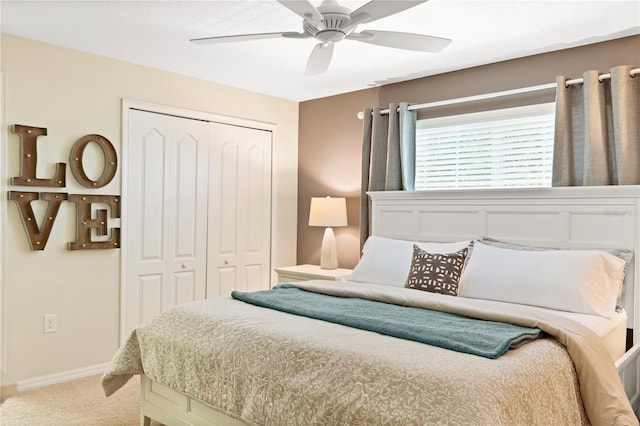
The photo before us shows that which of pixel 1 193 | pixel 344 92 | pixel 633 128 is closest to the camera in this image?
pixel 633 128

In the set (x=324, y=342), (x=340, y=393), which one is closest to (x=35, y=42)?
(x=324, y=342)

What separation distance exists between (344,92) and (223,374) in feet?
10.4

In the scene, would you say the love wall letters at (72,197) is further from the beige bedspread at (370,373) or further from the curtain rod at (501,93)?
the curtain rod at (501,93)

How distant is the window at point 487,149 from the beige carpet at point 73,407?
270cm

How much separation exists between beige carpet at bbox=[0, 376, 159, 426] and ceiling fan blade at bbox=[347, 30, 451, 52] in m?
2.45

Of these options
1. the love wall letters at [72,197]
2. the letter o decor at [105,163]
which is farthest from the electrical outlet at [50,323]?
the letter o decor at [105,163]

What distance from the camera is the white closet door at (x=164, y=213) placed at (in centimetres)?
393

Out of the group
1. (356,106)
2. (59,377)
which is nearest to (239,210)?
(356,106)

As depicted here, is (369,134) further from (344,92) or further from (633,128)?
(633,128)

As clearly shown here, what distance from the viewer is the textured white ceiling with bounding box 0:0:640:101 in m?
2.78

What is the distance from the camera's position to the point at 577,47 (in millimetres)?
3344

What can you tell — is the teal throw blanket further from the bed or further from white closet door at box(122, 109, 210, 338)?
white closet door at box(122, 109, 210, 338)

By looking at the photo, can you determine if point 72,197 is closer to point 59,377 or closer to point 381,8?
point 59,377

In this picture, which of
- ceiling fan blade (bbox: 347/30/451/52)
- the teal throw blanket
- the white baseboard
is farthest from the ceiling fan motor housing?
the white baseboard
